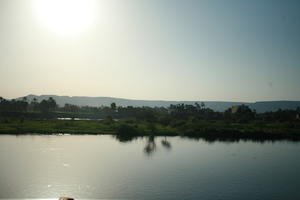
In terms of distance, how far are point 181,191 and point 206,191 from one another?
1.58m

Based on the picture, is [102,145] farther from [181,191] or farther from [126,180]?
[181,191]

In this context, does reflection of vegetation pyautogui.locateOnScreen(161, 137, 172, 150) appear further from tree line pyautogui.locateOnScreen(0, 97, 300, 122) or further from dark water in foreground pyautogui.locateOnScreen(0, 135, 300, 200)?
tree line pyautogui.locateOnScreen(0, 97, 300, 122)

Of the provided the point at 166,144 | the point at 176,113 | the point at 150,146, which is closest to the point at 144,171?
the point at 150,146

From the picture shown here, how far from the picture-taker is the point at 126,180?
21.7 meters

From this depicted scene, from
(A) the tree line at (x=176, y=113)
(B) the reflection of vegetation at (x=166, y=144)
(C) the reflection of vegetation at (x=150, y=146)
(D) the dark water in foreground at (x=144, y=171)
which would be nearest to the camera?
(D) the dark water in foreground at (x=144, y=171)

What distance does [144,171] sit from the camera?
25.0 meters

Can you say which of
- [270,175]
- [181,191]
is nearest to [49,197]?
[181,191]

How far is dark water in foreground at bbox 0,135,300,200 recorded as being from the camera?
62.6ft

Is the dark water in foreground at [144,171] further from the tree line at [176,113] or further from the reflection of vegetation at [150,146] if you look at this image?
the tree line at [176,113]

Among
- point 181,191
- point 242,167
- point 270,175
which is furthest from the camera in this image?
point 242,167

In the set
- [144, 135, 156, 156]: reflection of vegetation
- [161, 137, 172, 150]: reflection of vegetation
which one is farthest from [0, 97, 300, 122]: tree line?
[161, 137, 172, 150]: reflection of vegetation

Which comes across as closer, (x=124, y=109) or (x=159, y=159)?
(x=159, y=159)

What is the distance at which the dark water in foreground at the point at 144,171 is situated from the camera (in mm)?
19078

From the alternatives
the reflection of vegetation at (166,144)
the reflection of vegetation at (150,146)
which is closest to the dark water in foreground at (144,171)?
the reflection of vegetation at (150,146)
